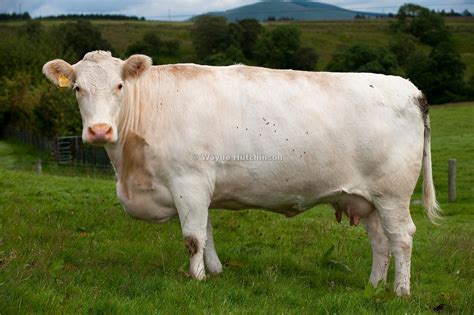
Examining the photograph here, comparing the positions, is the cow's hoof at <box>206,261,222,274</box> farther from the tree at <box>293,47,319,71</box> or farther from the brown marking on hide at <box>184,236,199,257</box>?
the tree at <box>293,47,319,71</box>

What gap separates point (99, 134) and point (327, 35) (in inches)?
4926

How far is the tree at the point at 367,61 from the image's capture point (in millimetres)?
79875

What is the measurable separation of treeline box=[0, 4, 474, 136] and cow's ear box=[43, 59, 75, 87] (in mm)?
43012

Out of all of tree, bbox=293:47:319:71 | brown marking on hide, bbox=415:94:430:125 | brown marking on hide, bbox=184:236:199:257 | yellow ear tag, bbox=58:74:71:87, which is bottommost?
tree, bbox=293:47:319:71

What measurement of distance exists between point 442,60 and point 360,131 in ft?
271

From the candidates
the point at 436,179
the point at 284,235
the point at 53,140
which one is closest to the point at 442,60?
the point at 53,140

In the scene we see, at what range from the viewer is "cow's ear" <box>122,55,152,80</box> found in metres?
7.36

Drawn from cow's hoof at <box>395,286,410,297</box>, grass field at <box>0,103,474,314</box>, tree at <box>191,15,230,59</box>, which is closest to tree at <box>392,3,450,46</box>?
tree at <box>191,15,230,59</box>

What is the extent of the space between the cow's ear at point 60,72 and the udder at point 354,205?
3405mm

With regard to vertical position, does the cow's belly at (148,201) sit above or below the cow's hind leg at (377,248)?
above

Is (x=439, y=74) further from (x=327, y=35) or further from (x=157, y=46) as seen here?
(x=157, y=46)

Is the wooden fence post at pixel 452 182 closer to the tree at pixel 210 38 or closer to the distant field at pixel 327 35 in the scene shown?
the distant field at pixel 327 35

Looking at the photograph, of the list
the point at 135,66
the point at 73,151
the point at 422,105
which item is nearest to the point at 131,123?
the point at 135,66

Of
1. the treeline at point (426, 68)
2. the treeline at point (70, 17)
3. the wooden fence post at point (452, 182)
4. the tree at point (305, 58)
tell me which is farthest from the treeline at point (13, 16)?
the wooden fence post at point (452, 182)
